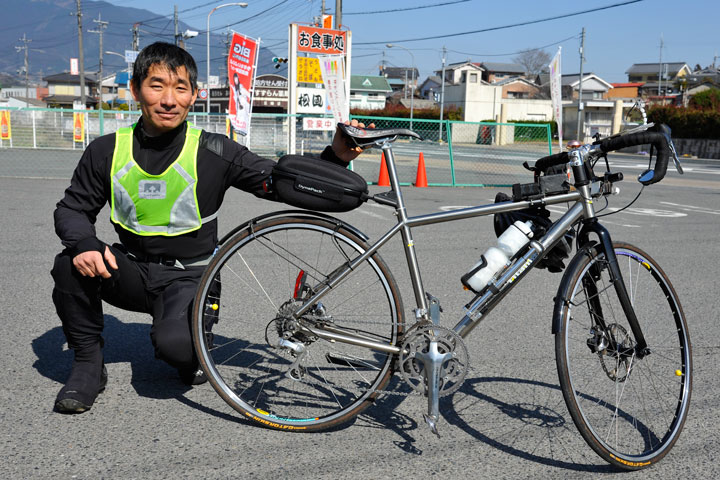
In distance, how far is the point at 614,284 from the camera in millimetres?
2682

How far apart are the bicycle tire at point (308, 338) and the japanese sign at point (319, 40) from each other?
52.0 ft

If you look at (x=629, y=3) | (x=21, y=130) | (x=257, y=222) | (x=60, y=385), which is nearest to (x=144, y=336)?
(x=60, y=385)

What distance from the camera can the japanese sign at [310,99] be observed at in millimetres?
18812

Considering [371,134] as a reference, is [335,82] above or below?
above

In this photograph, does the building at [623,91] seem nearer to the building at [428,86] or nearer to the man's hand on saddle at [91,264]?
the building at [428,86]

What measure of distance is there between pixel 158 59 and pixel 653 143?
7.13 ft

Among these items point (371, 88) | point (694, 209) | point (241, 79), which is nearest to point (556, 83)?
point (694, 209)

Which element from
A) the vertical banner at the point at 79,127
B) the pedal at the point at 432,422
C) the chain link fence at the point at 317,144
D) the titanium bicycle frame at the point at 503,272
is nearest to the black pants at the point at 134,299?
the titanium bicycle frame at the point at 503,272

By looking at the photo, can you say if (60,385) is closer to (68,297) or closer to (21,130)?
(68,297)

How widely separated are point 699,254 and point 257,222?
6.38 metres

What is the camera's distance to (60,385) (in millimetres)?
3299

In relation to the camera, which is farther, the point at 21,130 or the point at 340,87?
the point at 21,130

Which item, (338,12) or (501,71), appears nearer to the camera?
(338,12)

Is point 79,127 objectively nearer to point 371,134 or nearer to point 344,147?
point 344,147
